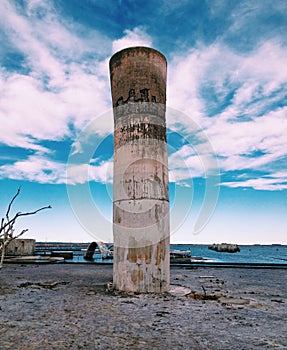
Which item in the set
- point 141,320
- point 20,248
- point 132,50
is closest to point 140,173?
point 132,50

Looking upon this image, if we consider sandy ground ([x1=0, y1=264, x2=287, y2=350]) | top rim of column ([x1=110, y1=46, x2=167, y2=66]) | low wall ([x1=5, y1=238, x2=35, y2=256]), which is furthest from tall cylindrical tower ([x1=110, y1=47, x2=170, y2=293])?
low wall ([x1=5, y1=238, x2=35, y2=256])

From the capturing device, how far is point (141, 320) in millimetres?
4824

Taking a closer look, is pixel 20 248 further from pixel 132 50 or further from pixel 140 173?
pixel 132 50

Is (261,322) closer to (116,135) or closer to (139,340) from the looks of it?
(139,340)

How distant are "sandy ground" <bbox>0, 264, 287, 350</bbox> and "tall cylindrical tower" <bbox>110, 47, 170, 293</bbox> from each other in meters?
0.70

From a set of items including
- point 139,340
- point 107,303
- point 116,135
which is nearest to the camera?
point 139,340

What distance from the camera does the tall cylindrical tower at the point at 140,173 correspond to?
Answer: 24.5 feet

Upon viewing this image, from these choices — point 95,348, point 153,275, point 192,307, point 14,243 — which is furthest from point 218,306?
point 14,243

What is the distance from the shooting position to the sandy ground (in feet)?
12.5

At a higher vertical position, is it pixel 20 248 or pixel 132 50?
pixel 132 50

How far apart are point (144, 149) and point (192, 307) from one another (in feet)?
13.0

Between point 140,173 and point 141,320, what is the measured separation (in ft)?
12.4

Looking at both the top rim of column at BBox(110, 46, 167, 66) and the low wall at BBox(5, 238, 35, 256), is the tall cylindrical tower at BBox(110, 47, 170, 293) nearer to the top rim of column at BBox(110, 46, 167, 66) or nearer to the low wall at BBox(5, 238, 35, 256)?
the top rim of column at BBox(110, 46, 167, 66)

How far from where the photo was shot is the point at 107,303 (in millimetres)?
6129
